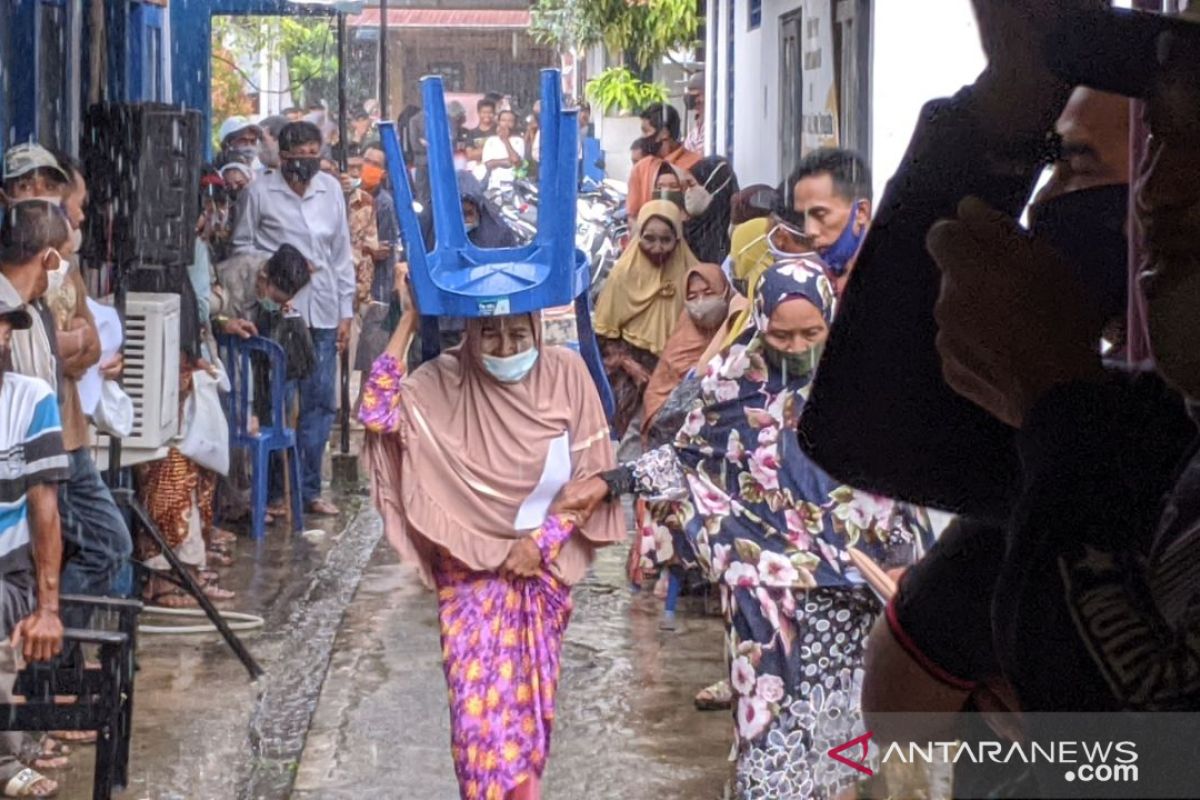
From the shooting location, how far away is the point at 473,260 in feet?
17.2

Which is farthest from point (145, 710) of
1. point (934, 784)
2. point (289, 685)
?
point (934, 784)

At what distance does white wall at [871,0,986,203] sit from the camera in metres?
6.31

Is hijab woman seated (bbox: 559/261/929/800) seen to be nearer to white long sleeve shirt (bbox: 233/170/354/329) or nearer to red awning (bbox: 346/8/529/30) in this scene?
white long sleeve shirt (bbox: 233/170/354/329)

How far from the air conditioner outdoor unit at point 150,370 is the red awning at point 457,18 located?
32.3 m

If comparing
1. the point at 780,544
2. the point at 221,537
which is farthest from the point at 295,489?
the point at 780,544

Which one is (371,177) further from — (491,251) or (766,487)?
(766,487)

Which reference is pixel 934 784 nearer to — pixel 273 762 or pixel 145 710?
pixel 273 762

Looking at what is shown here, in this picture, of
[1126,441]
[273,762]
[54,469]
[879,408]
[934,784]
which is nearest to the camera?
[1126,441]

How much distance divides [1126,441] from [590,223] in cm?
1313

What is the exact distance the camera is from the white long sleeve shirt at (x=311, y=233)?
33.9ft

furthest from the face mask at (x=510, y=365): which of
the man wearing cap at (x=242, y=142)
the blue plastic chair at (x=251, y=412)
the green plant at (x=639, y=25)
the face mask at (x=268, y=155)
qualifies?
the green plant at (x=639, y=25)

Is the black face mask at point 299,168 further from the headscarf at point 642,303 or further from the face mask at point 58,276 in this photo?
the face mask at point 58,276

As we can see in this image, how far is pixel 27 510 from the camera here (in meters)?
5.26

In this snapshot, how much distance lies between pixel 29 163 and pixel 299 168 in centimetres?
386
